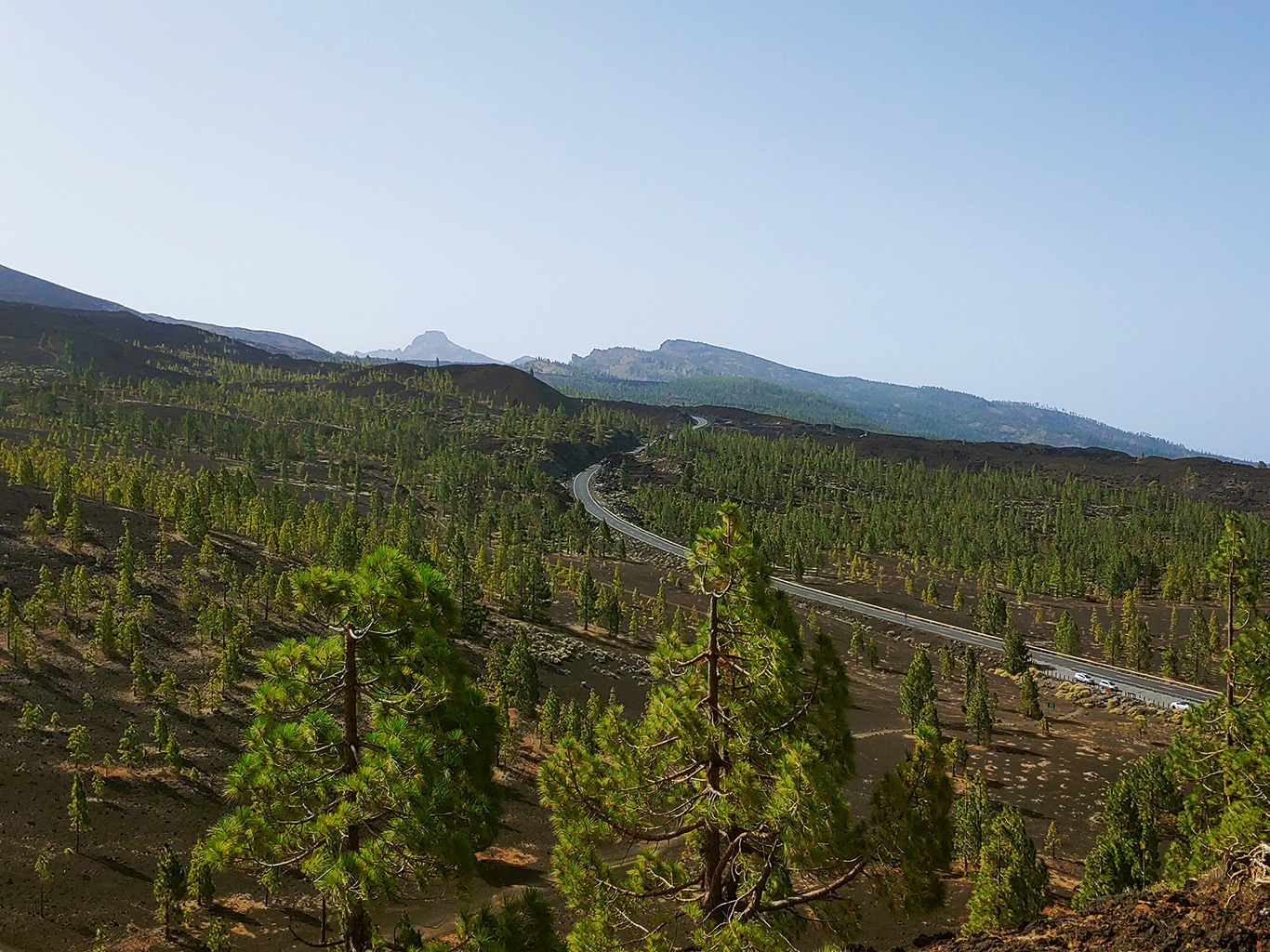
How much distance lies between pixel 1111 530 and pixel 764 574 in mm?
172933

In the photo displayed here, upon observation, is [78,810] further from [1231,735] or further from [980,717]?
[980,717]

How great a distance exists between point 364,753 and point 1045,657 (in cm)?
9075

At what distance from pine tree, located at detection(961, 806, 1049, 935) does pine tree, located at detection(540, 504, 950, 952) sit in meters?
13.4

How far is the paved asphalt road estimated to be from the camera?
229 ft

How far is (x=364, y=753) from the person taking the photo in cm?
894

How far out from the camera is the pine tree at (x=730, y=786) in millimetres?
10781

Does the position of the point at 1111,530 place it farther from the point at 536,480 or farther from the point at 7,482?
the point at 7,482

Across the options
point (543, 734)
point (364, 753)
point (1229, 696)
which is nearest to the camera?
point (364, 753)

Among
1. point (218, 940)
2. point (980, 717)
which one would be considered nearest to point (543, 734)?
point (218, 940)

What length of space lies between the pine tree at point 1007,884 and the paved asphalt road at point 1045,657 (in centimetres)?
2733

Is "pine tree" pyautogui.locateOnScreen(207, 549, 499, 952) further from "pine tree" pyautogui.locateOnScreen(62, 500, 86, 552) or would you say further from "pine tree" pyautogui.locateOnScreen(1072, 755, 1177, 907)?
"pine tree" pyautogui.locateOnScreen(62, 500, 86, 552)

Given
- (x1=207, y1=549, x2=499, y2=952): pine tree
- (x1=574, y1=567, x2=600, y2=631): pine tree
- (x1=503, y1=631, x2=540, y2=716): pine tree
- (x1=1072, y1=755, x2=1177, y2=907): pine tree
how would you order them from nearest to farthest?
1. (x1=207, y1=549, x2=499, y2=952): pine tree
2. (x1=1072, y1=755, x2=1177, y2=907): pine tree
3. (x1=503, y1=631, x2=540, y2=716): pine tree
4. (x1=574, y1=567, x2=600, y2=631): pine tree

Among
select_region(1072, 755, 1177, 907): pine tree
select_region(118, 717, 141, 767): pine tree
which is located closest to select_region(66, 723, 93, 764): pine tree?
select_region(118, 717, 141, 767): pine tree

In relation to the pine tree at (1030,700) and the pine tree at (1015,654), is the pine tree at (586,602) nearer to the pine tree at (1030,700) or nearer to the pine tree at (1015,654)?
the pine tree at (1030,700)
